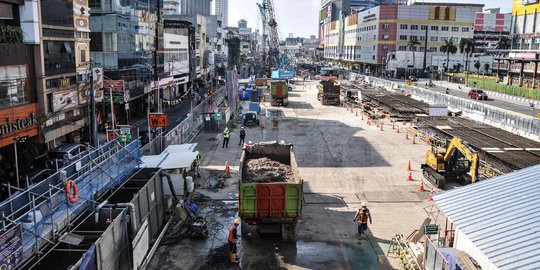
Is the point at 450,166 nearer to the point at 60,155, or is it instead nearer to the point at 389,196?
the point at 389,196

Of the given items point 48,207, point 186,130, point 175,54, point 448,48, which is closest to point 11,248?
point 48,207

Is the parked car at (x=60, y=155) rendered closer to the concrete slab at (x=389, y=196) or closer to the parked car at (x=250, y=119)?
the concrete slab at (x=389, y=196)

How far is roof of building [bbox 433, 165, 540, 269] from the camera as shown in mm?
10039

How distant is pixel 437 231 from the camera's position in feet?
50.3

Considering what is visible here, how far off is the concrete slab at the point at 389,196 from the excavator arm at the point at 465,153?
291 centimetres

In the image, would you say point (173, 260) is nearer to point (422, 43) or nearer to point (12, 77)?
point (12, 77)

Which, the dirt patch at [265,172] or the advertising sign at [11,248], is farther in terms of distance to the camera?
the dirt patch at [265,172]

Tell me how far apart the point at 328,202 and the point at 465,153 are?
745 centimetres

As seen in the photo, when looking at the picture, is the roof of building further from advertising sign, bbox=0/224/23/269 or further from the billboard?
the billboard

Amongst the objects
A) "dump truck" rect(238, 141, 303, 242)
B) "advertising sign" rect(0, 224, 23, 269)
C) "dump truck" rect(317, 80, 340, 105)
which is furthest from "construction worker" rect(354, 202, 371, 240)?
"dump truck" rect(317, 80, 340, 105)

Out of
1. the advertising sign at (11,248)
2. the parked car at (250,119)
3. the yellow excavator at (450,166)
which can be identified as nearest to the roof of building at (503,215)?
the advertising sign at (11,248)

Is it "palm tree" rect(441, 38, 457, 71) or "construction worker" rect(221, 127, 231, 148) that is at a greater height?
"palm tree" rect(441, 38, 457, 71)

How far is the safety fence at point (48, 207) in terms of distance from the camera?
1130cm

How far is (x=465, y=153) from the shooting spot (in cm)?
2353
